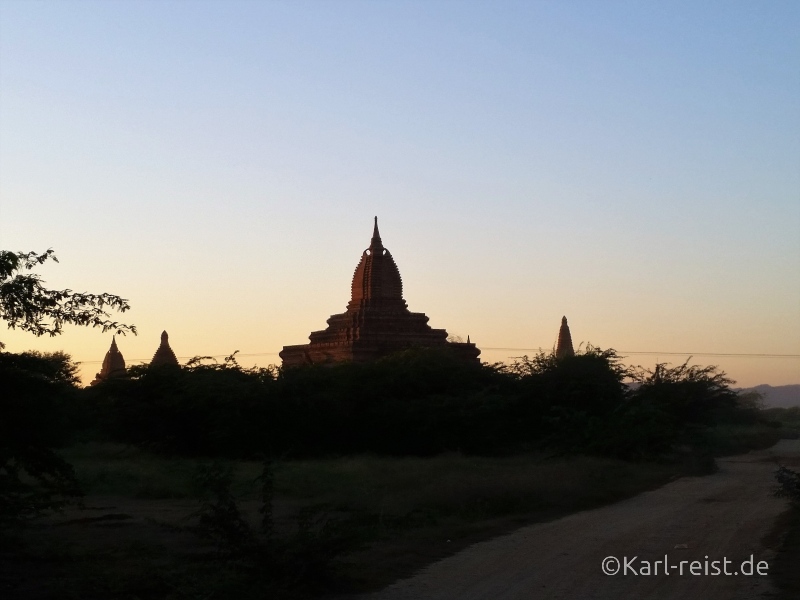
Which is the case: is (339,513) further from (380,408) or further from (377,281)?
(377,281)

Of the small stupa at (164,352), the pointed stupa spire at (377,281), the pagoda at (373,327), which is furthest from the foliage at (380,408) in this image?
the small stupa at (164,352)

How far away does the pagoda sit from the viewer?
144ft

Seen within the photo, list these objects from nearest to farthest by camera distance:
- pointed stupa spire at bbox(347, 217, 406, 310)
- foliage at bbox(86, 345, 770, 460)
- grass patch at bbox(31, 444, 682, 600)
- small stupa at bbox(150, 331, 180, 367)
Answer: grass patch at bbox(31, 444, 682, 600), foliage at bbox(86, 345, 770, 460), pointed stupa spire at bbox(347, 217, 406, 310), small stupa at bbox(150, 331, 180, 367)

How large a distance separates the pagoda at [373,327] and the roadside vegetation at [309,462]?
10302 millimetres

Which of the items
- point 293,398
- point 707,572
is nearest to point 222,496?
point 707,572

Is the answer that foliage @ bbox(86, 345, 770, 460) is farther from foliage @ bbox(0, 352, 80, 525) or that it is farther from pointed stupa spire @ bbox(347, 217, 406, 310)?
foliage @ bbox(0, 352, 80, 525)

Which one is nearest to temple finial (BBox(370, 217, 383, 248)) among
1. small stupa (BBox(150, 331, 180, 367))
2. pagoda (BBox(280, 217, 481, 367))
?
pagoda (BBox(280, 217, 481, 367))

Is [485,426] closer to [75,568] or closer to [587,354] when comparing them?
A: [587,354]

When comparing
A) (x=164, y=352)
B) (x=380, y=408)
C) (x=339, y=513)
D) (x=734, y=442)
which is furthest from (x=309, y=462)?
(x=164, y=352)

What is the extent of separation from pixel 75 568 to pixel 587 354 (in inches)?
989

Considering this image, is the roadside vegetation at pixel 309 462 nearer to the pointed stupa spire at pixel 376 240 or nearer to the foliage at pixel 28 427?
the foliage at pixel 28 427

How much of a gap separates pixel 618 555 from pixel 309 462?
16.5 metres

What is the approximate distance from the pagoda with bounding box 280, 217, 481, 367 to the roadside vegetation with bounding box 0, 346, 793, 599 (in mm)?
10302

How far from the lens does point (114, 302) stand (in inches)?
404
